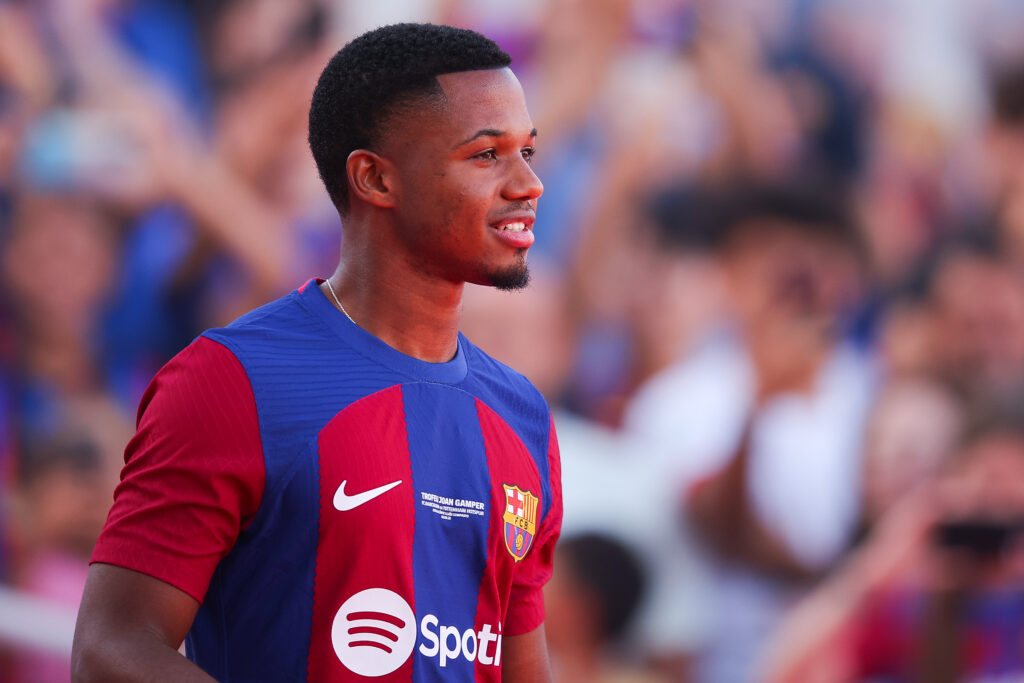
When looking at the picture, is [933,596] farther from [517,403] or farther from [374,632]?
[374,632]

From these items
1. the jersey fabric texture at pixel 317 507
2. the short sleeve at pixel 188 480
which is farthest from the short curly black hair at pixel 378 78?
the short sleeve at pixel 188 480

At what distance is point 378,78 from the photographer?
5.75 feet

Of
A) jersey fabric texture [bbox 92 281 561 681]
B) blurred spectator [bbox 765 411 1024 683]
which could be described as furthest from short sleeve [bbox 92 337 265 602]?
blurred spectator [bbox 765 411 1024 683]

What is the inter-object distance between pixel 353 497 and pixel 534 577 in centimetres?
47

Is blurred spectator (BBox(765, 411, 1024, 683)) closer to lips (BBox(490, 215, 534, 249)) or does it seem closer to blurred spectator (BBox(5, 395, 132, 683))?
blurred spectator (BBox(5, 395, 132, 683))

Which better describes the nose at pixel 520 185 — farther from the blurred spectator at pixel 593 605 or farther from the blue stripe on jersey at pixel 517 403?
the blurred spectator at pixel 593 605

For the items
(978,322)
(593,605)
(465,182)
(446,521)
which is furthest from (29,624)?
(978,322)

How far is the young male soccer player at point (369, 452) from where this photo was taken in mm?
1452

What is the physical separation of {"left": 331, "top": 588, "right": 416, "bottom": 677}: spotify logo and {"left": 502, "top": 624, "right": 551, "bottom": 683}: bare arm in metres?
0.35

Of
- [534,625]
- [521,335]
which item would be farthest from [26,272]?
[534,625]

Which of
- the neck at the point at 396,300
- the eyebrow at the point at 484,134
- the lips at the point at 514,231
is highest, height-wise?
the eyebrow at the point at 484,134

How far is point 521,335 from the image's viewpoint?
4.82 metres

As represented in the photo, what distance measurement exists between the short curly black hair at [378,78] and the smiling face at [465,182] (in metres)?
0.02

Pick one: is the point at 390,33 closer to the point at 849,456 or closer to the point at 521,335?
the point at 521,335
